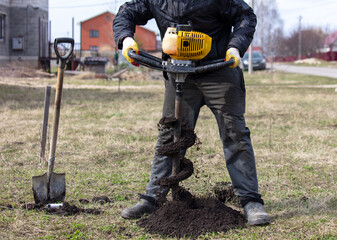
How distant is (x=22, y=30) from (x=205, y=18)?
87.1ft

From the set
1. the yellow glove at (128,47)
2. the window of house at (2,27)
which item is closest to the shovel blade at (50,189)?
the yellow glove at (128,47)

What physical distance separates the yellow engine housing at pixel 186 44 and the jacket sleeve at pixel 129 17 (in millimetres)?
437

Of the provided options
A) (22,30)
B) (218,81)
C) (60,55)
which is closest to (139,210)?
(218,81)

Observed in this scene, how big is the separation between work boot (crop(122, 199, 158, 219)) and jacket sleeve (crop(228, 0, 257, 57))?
4.37 feet

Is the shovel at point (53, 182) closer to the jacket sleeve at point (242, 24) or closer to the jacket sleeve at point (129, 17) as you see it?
the jacket sleeve at point (129, 17)

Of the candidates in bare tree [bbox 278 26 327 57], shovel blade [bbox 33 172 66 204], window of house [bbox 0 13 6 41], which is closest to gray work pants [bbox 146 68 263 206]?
shovel blade [bbox 33 172 66 204]

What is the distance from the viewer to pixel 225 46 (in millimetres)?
3475

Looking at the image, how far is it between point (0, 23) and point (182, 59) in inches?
1024

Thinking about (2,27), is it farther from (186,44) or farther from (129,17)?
(186,44)

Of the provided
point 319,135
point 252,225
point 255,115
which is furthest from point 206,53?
point 255,115

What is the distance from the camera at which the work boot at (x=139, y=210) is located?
3.50m

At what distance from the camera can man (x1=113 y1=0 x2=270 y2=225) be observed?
10.7 ft

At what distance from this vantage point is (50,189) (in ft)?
12.6

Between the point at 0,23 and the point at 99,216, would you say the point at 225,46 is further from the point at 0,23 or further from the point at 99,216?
the point at 0,23
